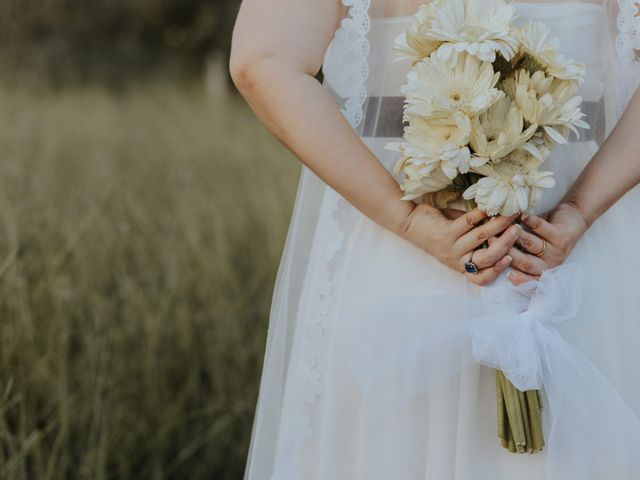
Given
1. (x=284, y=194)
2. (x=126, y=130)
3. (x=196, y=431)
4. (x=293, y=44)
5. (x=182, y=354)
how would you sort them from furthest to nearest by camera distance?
1. (x=126, y=130)
2. (x=284, y=194)
3. (x=182, y=354)
4. (x=196, y=431)
5. (x=293, y=44)

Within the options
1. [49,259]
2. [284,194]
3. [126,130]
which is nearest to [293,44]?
[49,259]

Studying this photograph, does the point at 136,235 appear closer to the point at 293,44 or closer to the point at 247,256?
the point at 247,256

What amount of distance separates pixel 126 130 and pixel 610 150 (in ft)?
18.4

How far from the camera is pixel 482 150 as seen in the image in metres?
1.47

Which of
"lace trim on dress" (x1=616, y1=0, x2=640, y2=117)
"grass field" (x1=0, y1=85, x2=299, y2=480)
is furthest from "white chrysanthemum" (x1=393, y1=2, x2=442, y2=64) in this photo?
"grass field" (x1=0, y1=85, x2=299, y2=480)

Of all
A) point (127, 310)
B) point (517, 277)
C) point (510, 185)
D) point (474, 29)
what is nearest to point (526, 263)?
point (517, 277)

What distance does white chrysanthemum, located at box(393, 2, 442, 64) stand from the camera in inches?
58.2

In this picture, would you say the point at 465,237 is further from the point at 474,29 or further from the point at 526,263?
the point at 474,29

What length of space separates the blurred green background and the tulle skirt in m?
1.03

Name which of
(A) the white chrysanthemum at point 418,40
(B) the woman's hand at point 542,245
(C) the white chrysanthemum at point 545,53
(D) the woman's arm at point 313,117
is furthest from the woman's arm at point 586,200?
(A) the white chrysanthemum at point 418,40

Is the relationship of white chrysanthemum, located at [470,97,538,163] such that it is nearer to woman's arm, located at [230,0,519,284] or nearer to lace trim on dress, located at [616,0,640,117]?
woman's arm, located at [230,0,519,284]

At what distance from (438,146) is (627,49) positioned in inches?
21.2

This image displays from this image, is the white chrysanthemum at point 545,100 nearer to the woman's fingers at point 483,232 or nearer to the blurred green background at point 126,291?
the woman's fingers at point 483,232

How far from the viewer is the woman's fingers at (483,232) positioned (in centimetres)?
154
